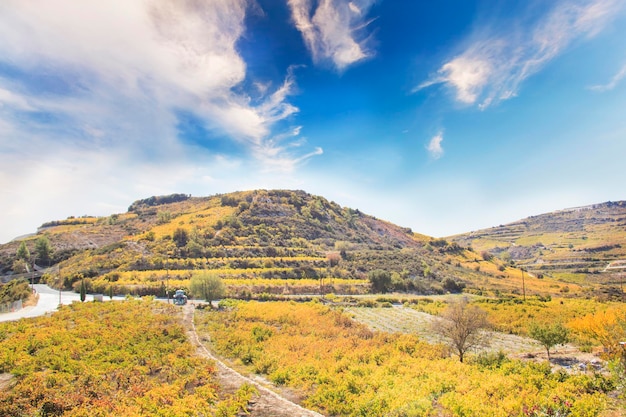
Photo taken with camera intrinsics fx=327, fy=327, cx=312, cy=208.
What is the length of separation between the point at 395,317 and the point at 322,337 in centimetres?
1768

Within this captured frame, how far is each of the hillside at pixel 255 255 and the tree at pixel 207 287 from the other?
7552 millimetres

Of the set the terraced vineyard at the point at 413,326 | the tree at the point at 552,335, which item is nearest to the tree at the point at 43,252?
the terraced vineyard at the point at 413,326

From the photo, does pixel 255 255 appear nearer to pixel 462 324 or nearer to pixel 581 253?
pixel 462 324

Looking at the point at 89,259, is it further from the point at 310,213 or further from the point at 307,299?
the point at 310,213

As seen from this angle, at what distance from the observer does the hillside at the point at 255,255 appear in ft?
210

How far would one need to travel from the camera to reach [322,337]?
29.2 m

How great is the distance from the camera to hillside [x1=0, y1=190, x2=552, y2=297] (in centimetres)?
6406

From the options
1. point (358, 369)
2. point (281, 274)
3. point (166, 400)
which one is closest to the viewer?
point (166, 400)

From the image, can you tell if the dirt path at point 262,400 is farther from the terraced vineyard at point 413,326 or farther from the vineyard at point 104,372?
the terraced vineyard at point 413,326

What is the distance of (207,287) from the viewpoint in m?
47.8

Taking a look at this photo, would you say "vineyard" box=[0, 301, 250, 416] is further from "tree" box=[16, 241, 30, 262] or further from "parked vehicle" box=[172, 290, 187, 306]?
"tree" box=[16, 241, 30, 262]

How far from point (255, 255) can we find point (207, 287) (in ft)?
114

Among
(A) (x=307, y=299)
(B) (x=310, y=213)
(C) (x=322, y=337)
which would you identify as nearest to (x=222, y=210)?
(B) (x=310, y=213)

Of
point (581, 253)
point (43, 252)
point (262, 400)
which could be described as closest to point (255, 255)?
point (43, 252)
